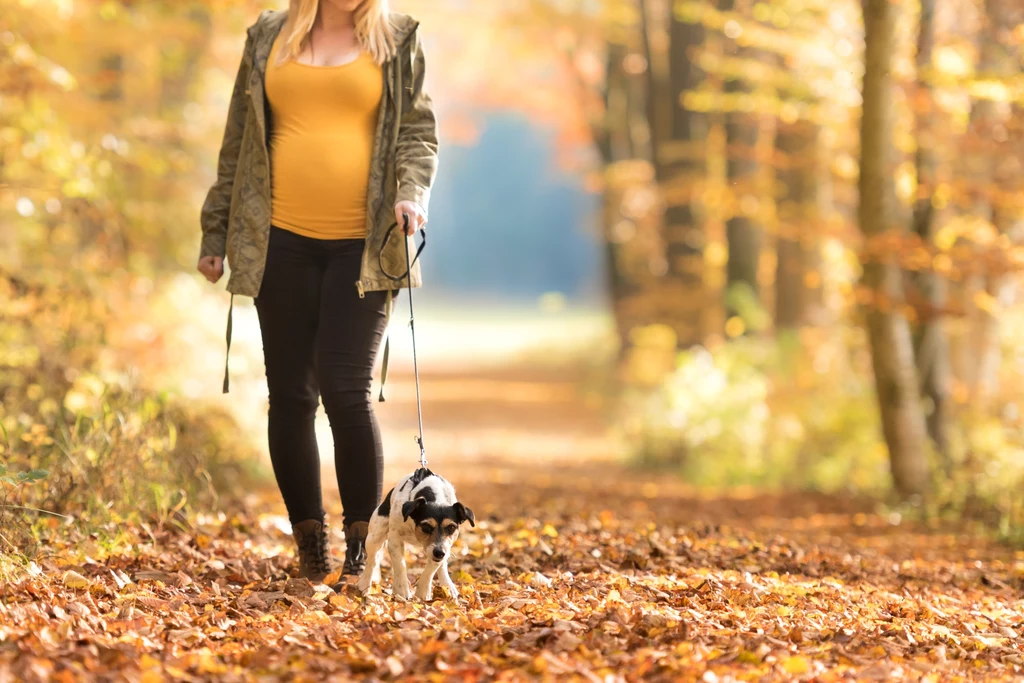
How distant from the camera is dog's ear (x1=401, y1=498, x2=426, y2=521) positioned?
11.8 feet

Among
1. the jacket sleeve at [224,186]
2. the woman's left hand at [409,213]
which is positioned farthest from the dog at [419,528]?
the jacket sleeve at [224,186]

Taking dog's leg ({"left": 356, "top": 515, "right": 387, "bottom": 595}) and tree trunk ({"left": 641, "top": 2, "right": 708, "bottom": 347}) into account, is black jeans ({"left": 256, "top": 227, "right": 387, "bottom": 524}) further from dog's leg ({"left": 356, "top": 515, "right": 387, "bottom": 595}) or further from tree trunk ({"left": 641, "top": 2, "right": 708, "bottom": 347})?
tree trunk ({"left": 641, "top": 2, "right": 708, "bottom": 347})

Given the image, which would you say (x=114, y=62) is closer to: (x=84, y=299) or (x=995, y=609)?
(x=84, y=299)

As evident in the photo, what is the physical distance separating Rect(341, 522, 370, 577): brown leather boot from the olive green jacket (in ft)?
2.73

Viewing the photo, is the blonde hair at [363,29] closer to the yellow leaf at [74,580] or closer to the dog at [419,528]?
the dog at [419,528]

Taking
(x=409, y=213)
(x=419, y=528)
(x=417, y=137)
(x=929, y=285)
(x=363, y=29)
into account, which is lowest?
(x=419, y=528)

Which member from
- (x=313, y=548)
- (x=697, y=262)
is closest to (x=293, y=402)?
(x=313, y=548)

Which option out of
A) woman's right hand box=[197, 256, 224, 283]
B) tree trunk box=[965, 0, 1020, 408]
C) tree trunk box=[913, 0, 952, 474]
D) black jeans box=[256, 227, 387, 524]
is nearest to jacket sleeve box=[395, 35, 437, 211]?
black jeans box=[256, 227, 387, 524]

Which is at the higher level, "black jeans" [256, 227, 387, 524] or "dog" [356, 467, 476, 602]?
"black jeans" [256, 227, 387, 524]

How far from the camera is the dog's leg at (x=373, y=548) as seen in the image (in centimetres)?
378

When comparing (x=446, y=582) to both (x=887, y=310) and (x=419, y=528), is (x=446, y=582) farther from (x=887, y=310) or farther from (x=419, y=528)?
(x=887, y=310)

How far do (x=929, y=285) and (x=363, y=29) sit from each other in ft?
18.5

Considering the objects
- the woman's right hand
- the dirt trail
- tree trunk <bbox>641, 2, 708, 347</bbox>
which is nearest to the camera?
the dirt trail

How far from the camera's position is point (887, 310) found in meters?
7.72
